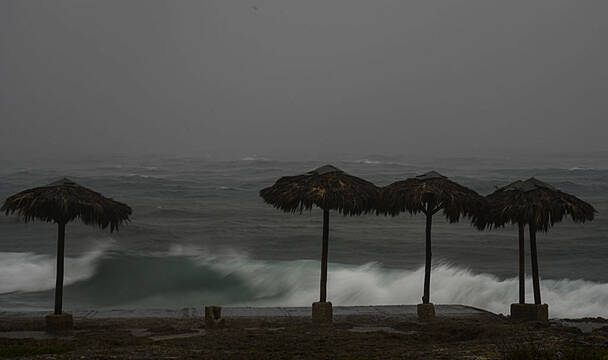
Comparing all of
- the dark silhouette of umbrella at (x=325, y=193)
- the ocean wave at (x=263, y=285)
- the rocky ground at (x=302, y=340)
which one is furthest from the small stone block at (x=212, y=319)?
the ocean wave at (x=263, y=285)

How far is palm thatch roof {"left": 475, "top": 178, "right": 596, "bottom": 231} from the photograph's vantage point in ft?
43.6

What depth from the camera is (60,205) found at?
13.0 meters

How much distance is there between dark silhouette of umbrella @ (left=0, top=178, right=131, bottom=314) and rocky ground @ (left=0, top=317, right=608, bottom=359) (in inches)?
72.4

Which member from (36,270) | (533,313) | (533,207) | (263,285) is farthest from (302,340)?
(36,270)

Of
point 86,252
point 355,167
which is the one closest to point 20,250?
point 86,252

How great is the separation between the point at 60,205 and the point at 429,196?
274 inches

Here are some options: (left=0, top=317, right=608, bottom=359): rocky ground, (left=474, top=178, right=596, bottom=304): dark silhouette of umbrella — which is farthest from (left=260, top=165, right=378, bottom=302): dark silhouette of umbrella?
(left=474, top=178, right=596, bottom=304): dark silhouette of umbrella

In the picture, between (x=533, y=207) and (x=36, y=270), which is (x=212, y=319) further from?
(x=36, y=270)

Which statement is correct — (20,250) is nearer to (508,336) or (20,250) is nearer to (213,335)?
(213,335)

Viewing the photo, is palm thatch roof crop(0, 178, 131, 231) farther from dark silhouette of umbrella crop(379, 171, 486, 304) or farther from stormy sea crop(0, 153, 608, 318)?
stormy sea crop(0, 153, 608, 318)

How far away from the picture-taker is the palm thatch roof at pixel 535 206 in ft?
43.6

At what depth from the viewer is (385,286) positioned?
27578 millimetres

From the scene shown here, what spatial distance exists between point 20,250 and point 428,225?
28642 millimetres

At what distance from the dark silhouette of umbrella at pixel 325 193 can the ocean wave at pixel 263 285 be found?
11.4m
